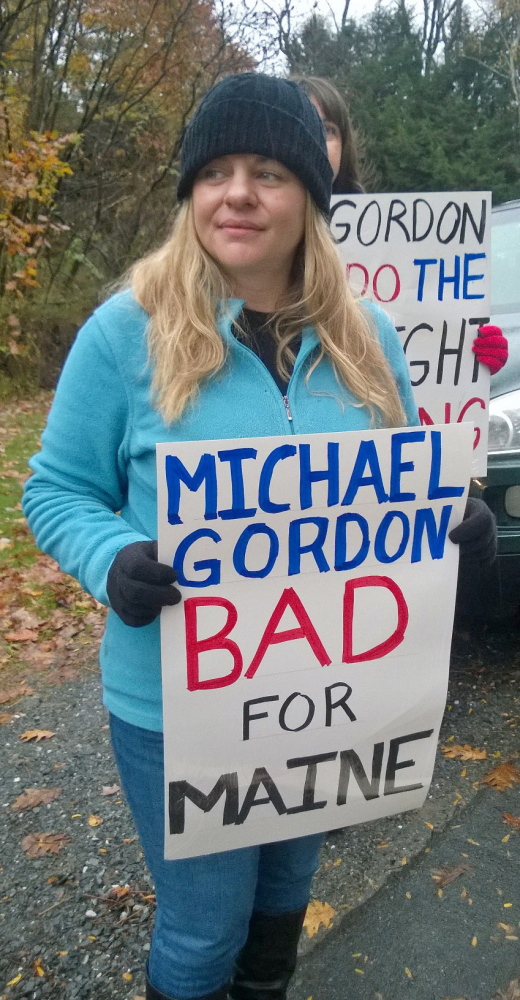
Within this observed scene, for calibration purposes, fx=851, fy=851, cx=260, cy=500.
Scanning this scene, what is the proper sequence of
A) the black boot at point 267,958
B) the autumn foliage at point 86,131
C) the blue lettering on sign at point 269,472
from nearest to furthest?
the blue lettering on sign at point 269,472
the black boot at point 267,958
the autumn foliage at point 86,131

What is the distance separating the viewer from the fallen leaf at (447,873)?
243cm

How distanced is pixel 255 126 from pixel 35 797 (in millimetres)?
2275

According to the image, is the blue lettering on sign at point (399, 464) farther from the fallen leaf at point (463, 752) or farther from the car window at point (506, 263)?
the car window at point (506, 263)

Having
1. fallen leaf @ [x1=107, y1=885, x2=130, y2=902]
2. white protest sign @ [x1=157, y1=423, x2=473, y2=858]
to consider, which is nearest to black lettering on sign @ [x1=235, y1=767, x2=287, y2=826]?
white protest sign @ [x1=157, y1=423, x2=473, y2=858]

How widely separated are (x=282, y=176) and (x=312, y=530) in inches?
24.9

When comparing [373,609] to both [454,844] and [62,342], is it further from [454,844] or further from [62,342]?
[62,342]

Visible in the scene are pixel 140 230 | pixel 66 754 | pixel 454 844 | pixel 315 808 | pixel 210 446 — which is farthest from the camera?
pixel 140 230

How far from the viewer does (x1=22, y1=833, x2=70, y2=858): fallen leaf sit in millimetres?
2568

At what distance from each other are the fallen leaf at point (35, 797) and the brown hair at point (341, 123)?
7.21 feet

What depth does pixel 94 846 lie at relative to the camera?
2.59m

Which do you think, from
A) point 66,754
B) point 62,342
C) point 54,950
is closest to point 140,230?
point 62,342

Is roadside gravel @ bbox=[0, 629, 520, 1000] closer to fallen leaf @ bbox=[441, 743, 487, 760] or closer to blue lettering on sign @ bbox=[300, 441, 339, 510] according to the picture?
fallen leaf @ bbox=[441, 743, 487, 760]

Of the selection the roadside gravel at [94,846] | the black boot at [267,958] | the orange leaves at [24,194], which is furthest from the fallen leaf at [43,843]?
the orange leaves at [24,194]

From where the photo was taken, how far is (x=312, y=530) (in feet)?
4.90
